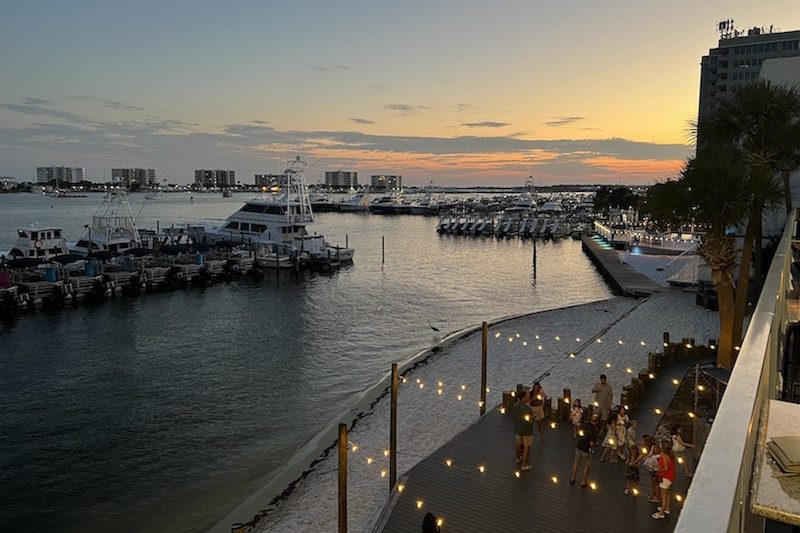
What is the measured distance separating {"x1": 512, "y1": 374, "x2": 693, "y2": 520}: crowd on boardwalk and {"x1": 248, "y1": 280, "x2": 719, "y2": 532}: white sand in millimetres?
3041

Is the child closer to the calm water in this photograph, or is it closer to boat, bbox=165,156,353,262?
the calm water

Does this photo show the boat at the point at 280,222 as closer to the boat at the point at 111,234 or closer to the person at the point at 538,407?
the boat at the point at 111,234

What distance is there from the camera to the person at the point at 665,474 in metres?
9.62

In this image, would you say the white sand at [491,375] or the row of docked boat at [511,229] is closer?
the white sand at [491,375]

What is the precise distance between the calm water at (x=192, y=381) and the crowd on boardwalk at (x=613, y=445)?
23.2 feet

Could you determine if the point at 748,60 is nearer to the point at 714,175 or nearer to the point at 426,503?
the point at 714,175

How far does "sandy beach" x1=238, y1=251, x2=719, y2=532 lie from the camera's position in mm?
13188

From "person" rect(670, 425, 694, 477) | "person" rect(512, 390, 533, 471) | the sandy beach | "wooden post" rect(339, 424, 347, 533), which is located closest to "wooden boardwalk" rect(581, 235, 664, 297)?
the sandy beach

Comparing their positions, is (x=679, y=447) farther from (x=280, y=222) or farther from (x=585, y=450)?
(x=280, y=222)

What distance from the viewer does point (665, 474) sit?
967cm

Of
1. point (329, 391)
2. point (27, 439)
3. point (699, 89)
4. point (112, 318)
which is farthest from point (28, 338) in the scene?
point (699, 89)

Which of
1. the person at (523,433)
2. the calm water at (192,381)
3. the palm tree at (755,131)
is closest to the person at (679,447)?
the person at (523,433)

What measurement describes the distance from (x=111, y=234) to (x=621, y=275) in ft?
144

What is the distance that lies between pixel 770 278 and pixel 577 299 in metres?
34.4
